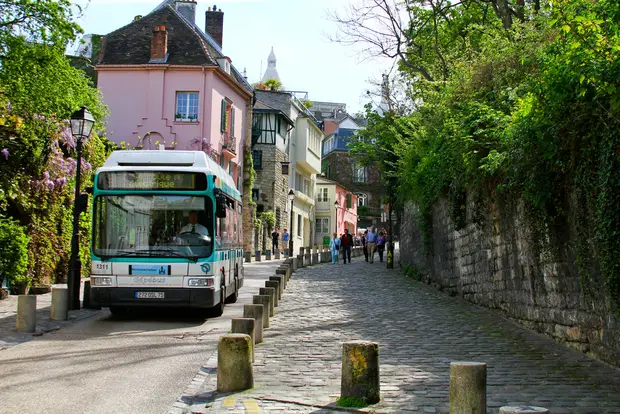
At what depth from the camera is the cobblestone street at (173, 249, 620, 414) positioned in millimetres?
7102

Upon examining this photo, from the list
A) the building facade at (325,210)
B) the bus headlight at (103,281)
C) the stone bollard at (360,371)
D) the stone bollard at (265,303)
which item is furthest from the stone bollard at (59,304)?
the building facade at (325,210)

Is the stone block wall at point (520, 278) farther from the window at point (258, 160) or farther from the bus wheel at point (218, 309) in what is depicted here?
the window at point (258, 160)

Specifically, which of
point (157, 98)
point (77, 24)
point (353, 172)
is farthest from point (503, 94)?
point (353, 172)

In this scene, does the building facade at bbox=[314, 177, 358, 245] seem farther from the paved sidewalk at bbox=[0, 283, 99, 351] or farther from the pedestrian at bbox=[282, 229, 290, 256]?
the paved sidewalk at bbox=[0, 283, 99, 351]

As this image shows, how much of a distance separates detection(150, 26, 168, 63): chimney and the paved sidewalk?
23.6 m

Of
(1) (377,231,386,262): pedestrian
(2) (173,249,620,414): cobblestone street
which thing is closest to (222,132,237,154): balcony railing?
(1) (377,231,386,262): pedestrian

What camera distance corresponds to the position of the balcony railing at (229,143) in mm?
41406

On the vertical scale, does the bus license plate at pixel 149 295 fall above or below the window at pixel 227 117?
below

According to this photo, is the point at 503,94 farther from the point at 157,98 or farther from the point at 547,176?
the point at 157,98

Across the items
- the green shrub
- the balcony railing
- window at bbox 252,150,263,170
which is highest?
window at bbox 252,150,263,170

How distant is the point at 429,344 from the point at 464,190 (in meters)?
6.77

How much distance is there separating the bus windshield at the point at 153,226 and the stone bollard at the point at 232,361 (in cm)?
583

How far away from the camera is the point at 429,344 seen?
11.0m

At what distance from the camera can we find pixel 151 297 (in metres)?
13.0
